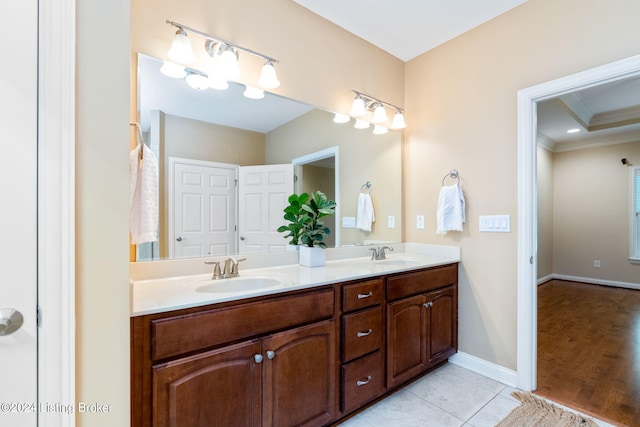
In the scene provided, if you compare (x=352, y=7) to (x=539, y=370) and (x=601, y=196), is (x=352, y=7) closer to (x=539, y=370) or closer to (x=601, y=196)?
(x=539, y=370)

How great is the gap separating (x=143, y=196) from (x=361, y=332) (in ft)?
4.33

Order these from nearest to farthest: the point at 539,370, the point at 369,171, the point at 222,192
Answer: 1. the point at 222,192
2. the point at 539,370
3. the point at 369,171

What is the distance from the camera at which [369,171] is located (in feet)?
8.20

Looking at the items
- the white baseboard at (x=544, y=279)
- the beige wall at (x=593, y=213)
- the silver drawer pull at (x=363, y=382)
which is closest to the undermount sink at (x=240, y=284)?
the silver drawer pull at (x=363, y=382)

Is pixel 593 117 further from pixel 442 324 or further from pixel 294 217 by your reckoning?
pixel 294 217

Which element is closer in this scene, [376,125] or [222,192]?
[222,192]

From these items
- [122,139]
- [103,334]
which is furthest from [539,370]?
[122,139]

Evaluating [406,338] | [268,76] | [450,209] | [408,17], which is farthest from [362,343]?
[408,17]

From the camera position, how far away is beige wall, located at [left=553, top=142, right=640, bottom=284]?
4.63 meters

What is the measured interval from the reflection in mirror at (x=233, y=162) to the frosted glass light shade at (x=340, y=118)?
0.04 metres

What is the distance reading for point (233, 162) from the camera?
71.1 inches

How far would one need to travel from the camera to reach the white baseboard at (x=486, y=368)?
199cm
